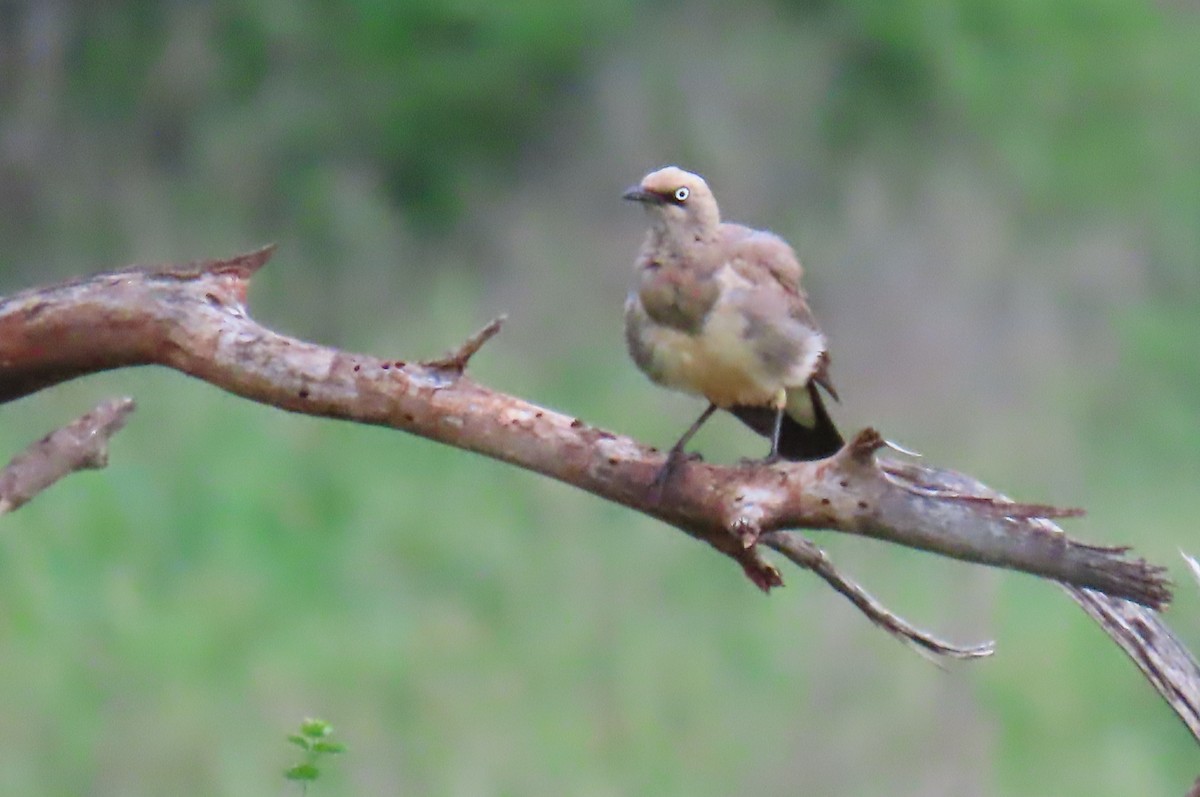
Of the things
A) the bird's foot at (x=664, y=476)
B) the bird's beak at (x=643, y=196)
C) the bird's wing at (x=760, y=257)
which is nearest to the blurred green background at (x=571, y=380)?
the bird's beak at (x=643, y=196)

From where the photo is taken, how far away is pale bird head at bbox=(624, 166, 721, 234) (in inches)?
177

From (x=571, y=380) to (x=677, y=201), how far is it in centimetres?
431

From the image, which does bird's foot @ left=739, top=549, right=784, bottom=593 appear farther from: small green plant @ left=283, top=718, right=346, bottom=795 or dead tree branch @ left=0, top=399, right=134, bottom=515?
dead tree branch @ left=0, top=399, right=134, bottom=515

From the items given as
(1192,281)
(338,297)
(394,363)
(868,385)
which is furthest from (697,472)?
(1192,281)

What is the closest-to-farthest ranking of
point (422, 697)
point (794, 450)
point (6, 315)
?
point (6, 315) < point (794, 450) < point (422, 697)

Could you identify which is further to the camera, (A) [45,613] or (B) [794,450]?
(A) [45,613]

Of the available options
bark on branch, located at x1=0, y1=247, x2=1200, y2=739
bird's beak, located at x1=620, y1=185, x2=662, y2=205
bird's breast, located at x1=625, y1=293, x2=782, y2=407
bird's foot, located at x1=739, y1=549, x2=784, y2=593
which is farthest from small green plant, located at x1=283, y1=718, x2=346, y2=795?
bird's beak, located at x1=620, y1=185, x2=662, y2=205

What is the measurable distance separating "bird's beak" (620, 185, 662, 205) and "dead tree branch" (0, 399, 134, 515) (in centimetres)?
122

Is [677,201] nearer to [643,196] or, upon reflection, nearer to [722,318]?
[643,196]

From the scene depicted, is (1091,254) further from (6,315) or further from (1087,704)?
(6,315)

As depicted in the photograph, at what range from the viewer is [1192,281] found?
11141 millimetres

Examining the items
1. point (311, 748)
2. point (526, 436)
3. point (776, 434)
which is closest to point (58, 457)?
point (311, 748)

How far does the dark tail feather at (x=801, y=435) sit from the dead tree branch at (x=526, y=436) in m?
0.81

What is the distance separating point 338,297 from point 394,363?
251 inches
